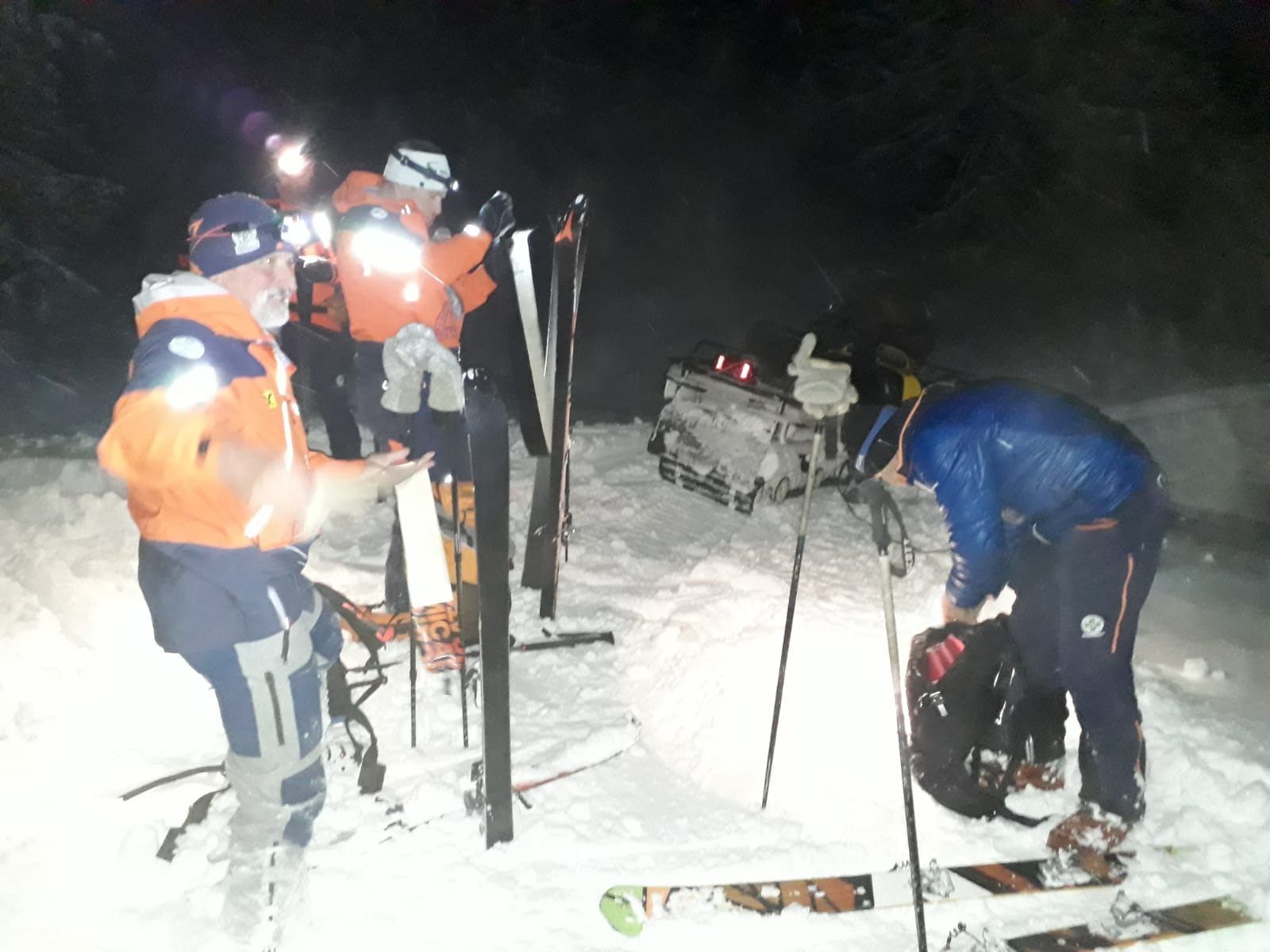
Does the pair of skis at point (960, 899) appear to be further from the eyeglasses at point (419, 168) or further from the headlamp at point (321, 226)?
the headlamp at point (321, 226)

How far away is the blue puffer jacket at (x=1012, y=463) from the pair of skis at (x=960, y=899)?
1.11m

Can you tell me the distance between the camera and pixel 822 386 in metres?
3.22

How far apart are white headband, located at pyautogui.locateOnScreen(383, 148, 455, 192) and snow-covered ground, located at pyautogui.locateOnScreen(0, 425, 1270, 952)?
7.63 feet

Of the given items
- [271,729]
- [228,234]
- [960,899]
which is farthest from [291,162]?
[960,899]

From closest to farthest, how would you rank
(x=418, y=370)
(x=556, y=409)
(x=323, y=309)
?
(x=418, y=370)
(x=556, y=409)
(x=323, y=309)

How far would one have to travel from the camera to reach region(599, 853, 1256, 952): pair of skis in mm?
2912

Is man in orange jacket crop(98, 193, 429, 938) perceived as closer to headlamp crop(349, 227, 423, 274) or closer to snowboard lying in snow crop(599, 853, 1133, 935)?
snowboard lying in snow crop(599, 853, 1133, 935)

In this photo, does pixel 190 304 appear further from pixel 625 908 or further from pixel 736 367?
pixel 736 367

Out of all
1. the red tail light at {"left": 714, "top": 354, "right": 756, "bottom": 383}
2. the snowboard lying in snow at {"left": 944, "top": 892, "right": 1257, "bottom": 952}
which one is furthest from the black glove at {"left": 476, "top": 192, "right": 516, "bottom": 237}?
the snowboard lying in snow at {"left": 944, "top": 892, "right": 1257, "bottom": 952}

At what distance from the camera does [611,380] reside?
510 inches

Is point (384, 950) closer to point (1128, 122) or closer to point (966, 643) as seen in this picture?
point (966, 643)

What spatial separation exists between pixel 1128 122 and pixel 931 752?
18.3m

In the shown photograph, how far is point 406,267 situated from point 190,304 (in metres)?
1.66

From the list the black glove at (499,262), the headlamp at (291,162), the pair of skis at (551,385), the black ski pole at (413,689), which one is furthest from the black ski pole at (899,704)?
the headlamp at (291,162)
